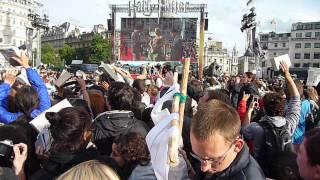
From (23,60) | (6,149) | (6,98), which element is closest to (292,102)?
(6,149)

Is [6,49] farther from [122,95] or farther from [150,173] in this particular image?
[150,173]

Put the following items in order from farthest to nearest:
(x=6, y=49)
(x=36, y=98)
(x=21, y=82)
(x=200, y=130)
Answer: (x=21, y=82) → (x=6, y=49) → (x=36, y=98) → (x=200, y=130)

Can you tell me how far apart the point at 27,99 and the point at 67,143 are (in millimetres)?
1261

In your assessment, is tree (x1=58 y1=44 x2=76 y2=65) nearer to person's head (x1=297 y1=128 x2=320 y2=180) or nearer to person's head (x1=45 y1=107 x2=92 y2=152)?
person's head (x1=45 y1=107 x2=92 y2=152)

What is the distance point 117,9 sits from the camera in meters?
45.2

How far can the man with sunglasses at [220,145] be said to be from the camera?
2.28 metres

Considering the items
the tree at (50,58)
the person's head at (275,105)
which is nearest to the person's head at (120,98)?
the person's head at (275,105)

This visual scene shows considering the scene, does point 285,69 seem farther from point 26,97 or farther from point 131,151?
point 26,97

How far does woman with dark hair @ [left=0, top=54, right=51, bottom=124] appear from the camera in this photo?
4.04m

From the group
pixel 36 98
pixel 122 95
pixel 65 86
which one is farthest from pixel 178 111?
pixel 65 86

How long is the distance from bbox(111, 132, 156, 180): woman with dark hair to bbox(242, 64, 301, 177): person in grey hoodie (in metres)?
1.42

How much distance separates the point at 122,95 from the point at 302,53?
337 ft

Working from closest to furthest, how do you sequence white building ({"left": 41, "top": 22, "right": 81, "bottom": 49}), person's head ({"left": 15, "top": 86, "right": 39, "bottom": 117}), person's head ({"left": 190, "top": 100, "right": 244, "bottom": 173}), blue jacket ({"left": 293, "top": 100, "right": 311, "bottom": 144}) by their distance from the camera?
person's head ({"left": 190, "top": 100, "right": 244, "bottom": 173})
person's head ({"left": 15, "top": 86, "right": 39, "bottom": 117})
blue jacket ({"left": 293, "top": 100, "right": 311, "bottom": 144})
white building ({"left": 41, "top": 22, "right": 81, "bottom": 49})

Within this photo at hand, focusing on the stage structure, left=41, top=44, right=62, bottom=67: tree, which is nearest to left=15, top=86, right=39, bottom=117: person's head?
the stage structure
